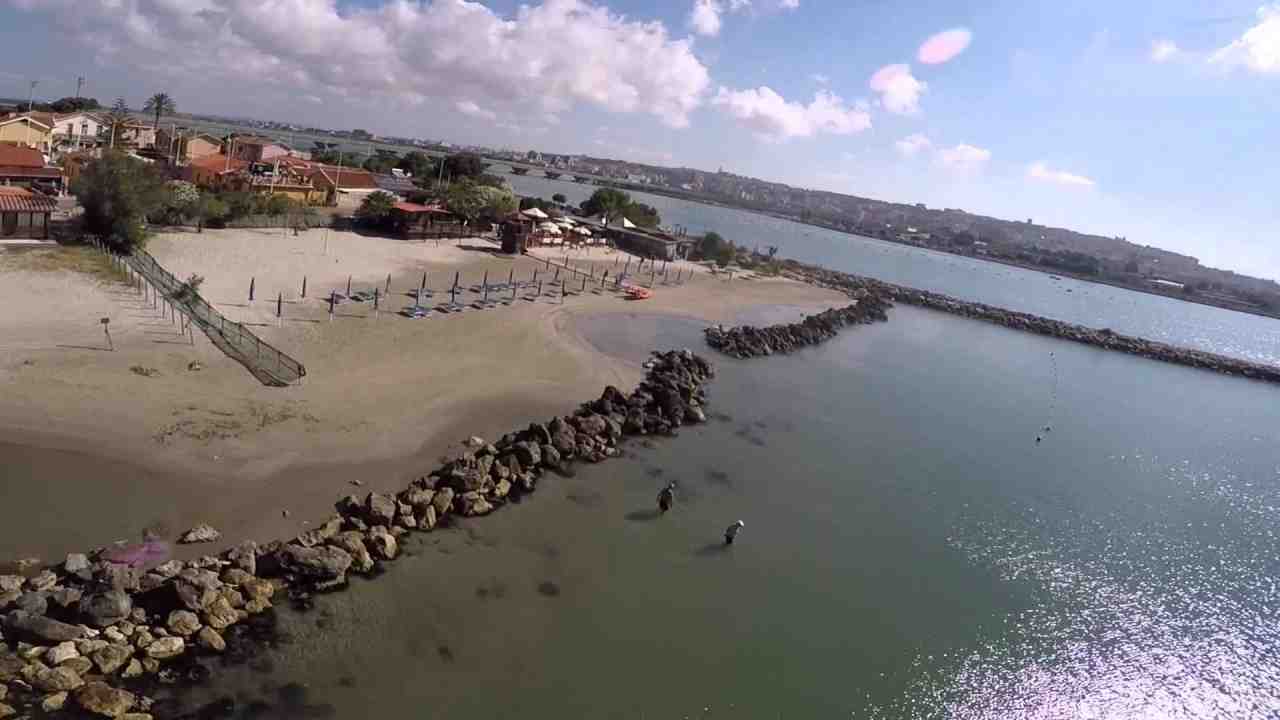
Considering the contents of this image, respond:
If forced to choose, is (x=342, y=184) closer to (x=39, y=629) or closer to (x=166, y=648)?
(x=39, y=629)

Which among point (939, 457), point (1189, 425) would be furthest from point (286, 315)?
point (1189, 425)

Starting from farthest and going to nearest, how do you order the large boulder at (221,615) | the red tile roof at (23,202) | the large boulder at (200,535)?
the red tile roof at (23,202), the large boulder at (200,535), the large boulder at (221,615)

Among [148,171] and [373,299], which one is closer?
[373,299]

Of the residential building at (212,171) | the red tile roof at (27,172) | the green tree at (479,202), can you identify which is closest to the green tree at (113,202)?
the red tile roof at (27,172)

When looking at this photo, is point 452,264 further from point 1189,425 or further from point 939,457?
point 1189,425

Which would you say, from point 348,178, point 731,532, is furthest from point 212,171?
point 731,532

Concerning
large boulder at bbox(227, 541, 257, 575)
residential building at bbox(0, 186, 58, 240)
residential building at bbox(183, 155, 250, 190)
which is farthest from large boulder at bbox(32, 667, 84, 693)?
residential building at bbox(183, 155, 250, 190)

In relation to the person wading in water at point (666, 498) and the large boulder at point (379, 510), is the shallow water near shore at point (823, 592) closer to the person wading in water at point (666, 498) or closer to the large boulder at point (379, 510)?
the person wading in water at point (666, 498)
